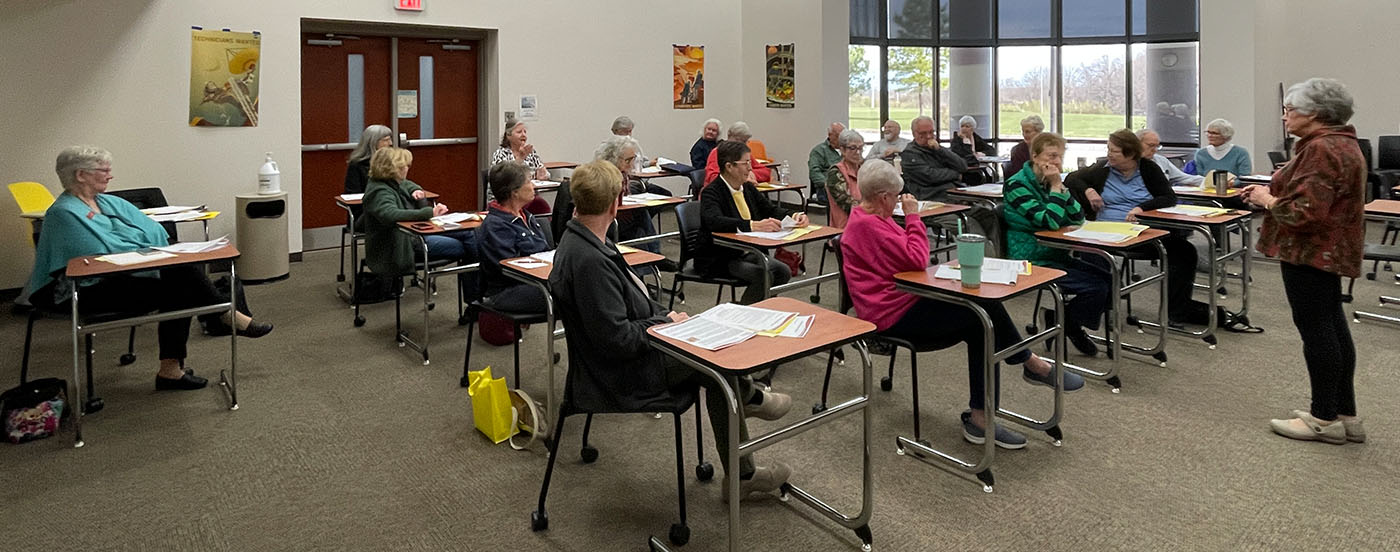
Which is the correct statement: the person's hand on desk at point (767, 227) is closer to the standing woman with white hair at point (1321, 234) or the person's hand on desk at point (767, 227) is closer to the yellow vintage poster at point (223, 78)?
the standing woman with white hair at point (1321, 234)

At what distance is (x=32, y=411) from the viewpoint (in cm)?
371

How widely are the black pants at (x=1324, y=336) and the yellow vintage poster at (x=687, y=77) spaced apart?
775 cm

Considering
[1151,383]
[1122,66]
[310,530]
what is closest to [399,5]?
[310,530]

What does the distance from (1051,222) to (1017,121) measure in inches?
327

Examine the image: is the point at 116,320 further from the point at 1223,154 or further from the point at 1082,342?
the point at 1223,154

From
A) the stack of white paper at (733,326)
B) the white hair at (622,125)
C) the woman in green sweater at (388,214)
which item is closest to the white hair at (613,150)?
the woman in green sweater at (388,214)

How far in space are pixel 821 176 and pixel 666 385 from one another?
5536 millimetres

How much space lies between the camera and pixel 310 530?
2914 mm

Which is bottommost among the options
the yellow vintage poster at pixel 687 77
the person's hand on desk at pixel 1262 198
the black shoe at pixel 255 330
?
the black shoe at pixel 255 330

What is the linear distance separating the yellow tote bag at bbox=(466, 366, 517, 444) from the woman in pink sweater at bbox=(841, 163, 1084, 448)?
1510 millimetres

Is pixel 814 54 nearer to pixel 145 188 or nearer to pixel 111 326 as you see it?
pixel 145 188

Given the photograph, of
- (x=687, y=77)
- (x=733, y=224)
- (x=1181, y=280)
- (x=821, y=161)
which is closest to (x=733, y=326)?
(x=733, y=224)

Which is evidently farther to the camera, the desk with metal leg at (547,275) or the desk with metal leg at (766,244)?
the desk with metal leg at (766,244)

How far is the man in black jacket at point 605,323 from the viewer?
2643mm
